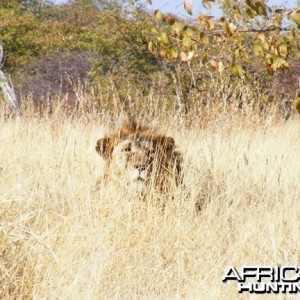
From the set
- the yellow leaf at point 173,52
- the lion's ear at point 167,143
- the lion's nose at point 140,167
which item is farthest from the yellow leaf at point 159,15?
the lion's ear at point 167,143

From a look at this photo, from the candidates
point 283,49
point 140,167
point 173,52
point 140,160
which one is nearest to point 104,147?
point 140,160

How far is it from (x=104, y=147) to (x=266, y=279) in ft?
7.38

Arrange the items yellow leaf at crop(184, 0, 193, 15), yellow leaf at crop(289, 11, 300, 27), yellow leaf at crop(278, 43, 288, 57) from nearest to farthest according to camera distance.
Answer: yellow leaf at crop(289, 11, 300, 27) < yellow leaf at crop(184, 0, 193, 15) < yellow leaf at crop(278, 43, 288, 57)

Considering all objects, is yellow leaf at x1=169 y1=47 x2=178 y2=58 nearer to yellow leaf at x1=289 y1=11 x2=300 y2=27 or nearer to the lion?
yellow leaf at x1=289 y1=11 x2=300 y2=27

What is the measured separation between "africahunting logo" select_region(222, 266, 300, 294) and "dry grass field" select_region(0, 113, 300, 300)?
5 centimetres

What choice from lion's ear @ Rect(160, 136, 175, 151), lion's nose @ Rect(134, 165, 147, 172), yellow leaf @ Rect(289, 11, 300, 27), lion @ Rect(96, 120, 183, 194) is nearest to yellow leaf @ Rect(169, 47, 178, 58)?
yellow leaf @ Rect(289, 11, 300, 27)

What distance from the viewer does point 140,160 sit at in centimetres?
529

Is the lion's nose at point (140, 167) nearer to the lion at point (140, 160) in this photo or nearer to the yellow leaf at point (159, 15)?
the lion at point (140, 160)

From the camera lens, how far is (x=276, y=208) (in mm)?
4859

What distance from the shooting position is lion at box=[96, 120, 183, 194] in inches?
202

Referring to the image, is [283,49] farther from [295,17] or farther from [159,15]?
[159,15]

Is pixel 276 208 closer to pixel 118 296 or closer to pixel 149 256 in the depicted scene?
pixel 149 256

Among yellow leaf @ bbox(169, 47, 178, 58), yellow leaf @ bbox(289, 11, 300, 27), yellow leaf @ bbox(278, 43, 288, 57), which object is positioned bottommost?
yellow leaf @ bbox(169, 47, 178, 58)

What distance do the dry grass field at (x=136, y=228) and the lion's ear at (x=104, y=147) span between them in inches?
6.0
